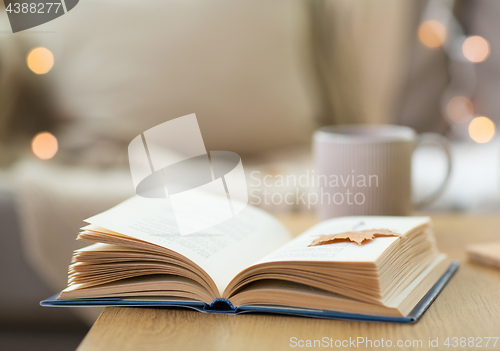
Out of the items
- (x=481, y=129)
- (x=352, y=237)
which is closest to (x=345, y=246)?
(x=352, y=237)

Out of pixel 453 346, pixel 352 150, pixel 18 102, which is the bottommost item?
pixel 453 346

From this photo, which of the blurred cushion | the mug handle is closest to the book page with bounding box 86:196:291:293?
the mug handle

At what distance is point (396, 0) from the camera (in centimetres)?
120

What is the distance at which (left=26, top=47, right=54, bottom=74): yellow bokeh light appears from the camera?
1.12 meters

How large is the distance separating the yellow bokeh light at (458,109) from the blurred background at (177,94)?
0.28 ft

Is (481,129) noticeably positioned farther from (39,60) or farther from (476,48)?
(39,60)

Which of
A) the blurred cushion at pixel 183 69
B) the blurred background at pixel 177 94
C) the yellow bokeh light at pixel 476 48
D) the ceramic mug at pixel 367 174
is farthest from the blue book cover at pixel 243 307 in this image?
the yellow bokeh light at pixel 476 48

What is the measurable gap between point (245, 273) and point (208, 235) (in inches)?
4.3

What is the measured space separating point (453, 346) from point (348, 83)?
100 centimetres

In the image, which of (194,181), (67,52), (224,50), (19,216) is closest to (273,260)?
(194,181)

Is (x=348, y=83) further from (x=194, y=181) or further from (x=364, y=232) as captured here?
(x=364, y=232)

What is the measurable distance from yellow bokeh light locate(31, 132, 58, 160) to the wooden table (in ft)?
2.66

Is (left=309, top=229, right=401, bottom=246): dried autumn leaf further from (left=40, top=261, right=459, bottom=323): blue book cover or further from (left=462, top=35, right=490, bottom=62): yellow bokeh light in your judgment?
(left=462, top=35, right=490, bottom=62): yellow bokeh light

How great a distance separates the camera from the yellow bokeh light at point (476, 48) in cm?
131
